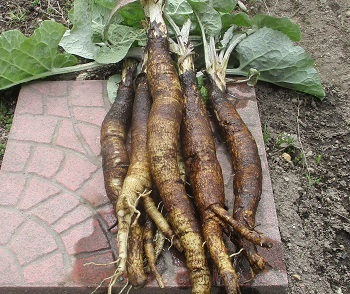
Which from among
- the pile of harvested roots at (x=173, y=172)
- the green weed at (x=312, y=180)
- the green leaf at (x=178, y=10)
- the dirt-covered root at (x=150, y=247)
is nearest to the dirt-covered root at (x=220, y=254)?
the pile of harvested roots at (x=173, y=172)

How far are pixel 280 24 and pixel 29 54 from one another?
70.2 inches

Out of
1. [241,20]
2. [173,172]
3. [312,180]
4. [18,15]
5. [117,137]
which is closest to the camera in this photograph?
[173,172]

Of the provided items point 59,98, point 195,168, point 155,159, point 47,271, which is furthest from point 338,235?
point 59,98

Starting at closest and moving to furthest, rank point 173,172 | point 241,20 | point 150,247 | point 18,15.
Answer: point 150,247
point 173,172
point 241,20
point 18,15

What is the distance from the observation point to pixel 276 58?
3576 mm

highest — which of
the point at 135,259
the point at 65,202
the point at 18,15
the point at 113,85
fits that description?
the point at 18,15

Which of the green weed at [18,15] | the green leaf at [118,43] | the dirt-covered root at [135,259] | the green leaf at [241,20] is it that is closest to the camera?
the dirt-covered root at [135,259]

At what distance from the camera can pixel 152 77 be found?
3057mm

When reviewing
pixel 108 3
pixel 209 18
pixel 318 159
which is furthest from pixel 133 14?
pixel 318 159

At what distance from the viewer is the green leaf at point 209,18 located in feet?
11.5

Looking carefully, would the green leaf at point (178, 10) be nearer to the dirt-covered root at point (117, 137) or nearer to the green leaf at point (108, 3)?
the green leaf at point (108, 3)

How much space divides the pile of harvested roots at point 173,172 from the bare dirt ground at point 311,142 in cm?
46

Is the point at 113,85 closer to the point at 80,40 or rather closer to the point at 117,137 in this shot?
the point at 80,40

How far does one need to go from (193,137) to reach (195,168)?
21 cm
